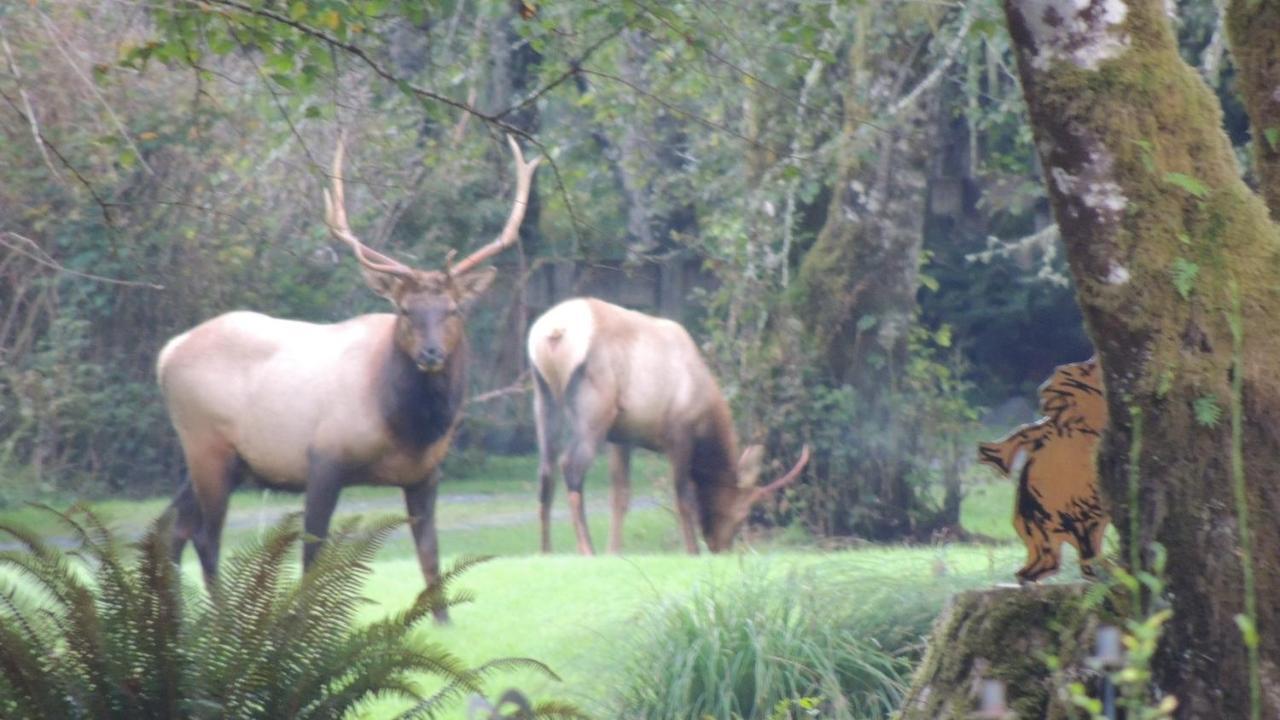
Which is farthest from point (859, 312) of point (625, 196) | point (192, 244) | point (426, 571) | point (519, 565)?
point (625, 196)

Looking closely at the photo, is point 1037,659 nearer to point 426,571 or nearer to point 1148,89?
point 1148,89

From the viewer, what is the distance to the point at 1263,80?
14.2 ft

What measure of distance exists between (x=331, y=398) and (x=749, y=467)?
410 centimetres

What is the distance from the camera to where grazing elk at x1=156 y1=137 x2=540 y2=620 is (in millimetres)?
9312

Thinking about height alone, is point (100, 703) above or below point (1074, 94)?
below

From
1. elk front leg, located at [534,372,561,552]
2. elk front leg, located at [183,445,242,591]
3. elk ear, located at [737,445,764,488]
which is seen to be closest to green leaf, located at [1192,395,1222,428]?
elk front leg, located at [183,445,242,591]

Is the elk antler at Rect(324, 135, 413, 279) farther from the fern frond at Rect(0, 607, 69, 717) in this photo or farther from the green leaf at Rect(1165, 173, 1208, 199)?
the green leaf at Rect(1165, 173, 1208, 199)

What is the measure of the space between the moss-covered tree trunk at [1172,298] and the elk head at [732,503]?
28.4ft

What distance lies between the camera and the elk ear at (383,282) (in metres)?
9.48

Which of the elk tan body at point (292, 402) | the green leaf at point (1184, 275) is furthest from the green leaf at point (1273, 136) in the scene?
the elk tan body at point (292, 402)

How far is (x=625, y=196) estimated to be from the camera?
22312 millimetres

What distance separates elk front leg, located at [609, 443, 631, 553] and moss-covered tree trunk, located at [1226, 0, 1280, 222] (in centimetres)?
898

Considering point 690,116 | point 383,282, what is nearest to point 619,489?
point 383,282

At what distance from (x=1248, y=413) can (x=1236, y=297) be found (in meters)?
0.27
